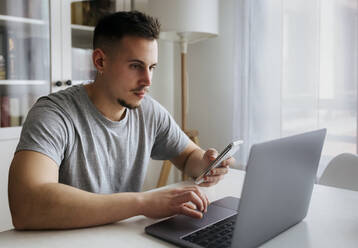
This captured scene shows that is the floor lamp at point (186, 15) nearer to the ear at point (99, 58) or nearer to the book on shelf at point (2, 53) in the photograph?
the book on shelf at point (2, 53)

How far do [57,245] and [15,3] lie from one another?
1.80m

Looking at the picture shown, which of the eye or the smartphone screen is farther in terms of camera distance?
the eye

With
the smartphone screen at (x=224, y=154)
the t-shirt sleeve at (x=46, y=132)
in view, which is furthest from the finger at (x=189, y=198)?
the t-shirt sleeve at (x=46, y=132)

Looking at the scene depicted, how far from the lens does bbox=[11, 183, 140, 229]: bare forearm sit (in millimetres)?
902

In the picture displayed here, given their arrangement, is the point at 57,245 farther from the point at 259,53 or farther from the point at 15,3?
the point at 259,53

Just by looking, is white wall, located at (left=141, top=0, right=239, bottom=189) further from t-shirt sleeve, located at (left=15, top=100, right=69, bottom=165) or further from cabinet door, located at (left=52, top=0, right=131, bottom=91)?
t-shirt sleeve, located at (left=15, top=100, right=69, bottom=165)

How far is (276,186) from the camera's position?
2.62 feet

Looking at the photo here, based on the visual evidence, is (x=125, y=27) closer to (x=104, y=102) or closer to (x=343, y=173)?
(x=104, y=102)

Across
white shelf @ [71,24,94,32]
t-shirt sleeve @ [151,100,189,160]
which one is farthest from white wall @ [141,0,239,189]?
t-shirt sleeve @ [151,100,189,160]

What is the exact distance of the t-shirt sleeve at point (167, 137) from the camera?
5.10 ft

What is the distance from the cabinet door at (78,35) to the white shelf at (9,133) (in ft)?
1.10

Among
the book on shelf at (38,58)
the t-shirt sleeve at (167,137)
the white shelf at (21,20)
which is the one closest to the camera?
the t-shirt sleeve at (167,137)

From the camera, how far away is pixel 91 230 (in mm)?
905

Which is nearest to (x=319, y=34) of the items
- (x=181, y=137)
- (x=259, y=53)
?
(x=259, y=53)
